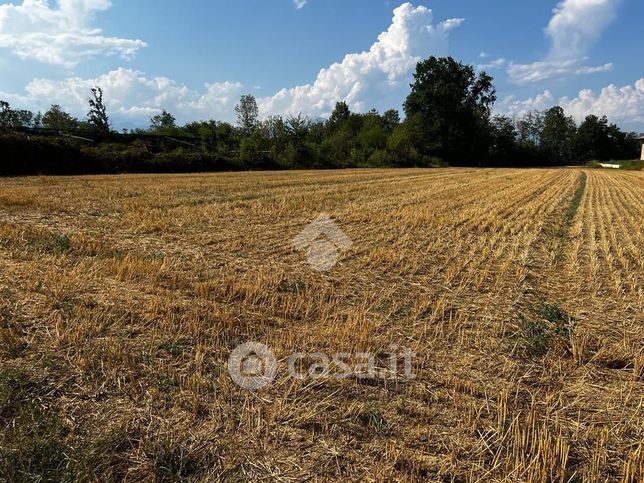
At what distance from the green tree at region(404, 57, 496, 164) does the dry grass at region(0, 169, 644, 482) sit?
210 ft

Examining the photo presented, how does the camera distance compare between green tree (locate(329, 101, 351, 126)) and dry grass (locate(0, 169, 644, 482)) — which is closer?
dry grass (locate(0, 169, 644, 482))

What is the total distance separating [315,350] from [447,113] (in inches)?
2927

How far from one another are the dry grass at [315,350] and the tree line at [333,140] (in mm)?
28877

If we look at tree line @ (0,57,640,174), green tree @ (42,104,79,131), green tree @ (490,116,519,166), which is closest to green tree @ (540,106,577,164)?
tree line @ (0,57,640,174)

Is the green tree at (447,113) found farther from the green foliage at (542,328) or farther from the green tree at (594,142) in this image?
the green foliage at (542,328)

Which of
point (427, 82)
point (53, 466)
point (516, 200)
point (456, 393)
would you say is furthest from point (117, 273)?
point (427, 82)

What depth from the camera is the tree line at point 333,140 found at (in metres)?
34.5

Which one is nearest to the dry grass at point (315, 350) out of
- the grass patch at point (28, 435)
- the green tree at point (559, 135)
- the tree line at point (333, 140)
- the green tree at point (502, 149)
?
the grass patch at point (28, 435)

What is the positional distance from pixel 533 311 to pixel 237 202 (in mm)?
11054

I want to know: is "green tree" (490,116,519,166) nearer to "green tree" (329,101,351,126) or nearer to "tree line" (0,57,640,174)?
"tree line" (0,57,640,174)

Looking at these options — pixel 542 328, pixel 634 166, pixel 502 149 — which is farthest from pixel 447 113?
pixel 542 328

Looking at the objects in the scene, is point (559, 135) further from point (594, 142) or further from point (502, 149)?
point (502, 149)

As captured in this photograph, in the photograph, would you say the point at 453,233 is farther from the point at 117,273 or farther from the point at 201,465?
the point at 201,465

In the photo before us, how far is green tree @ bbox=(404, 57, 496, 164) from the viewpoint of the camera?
69750 mm
